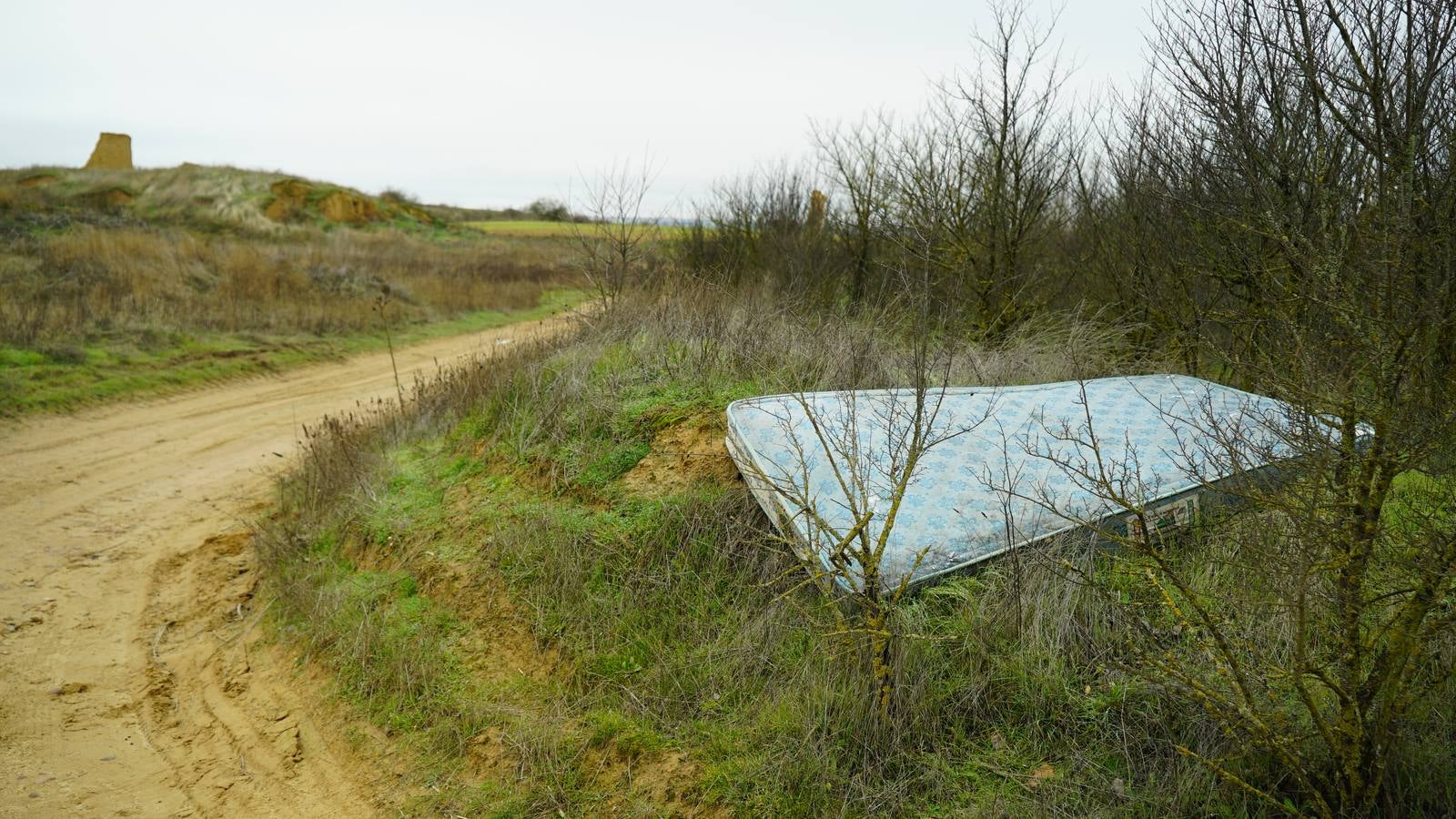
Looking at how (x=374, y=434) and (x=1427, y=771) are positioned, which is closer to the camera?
(x=1427, y=771)

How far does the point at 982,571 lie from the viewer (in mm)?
4320

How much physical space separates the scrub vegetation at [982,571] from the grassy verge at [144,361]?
11.8 feet

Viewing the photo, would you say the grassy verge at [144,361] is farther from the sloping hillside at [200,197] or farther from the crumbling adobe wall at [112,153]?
Result: the crumbling adobe wall at [112,153]

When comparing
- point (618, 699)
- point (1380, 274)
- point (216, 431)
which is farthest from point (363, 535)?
point (1380, 274)

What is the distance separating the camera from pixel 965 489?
14.9ft

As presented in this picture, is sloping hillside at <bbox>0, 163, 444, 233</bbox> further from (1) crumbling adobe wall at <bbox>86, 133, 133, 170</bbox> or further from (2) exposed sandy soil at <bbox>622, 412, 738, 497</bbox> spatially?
(2) exposed sandy soil at <bbox>622, 412, 738, 497</bbox>

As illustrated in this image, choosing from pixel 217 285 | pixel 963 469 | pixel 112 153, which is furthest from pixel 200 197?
pixel 963 469

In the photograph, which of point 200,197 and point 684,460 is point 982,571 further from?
point 200,197

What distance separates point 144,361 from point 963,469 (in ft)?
34.5

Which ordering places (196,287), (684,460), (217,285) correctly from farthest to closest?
Result: (217,285) < (196,287) < (684,460)

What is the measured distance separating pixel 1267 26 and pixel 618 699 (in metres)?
4.88

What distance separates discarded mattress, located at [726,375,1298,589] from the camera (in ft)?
13.5

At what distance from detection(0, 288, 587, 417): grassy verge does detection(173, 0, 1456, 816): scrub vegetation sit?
3.59m

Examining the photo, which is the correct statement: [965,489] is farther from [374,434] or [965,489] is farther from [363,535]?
[374,434]
